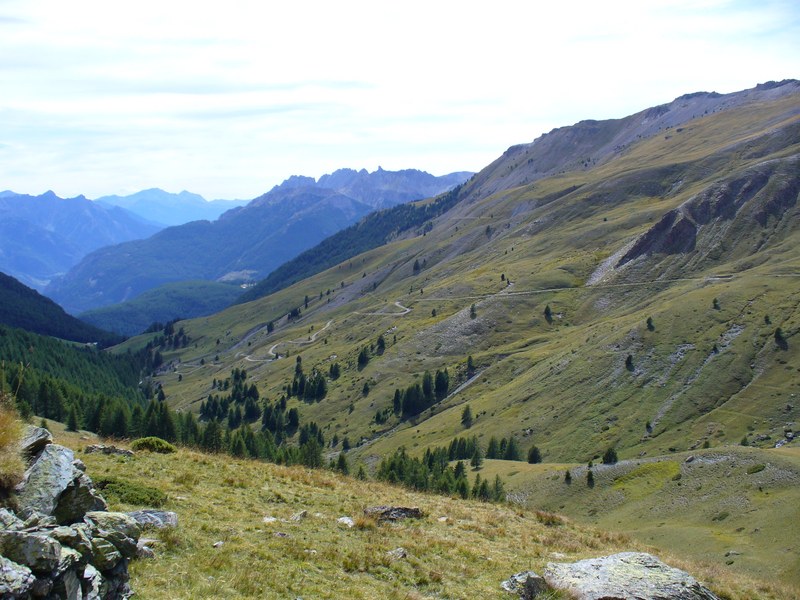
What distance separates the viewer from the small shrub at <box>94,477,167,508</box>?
866 inches

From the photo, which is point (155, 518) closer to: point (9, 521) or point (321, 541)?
point (321, 541)

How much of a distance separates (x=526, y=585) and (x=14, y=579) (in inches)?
603

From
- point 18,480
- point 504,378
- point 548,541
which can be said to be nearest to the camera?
point 18,480

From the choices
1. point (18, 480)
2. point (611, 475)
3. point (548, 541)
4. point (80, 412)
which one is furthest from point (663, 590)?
point (80, 412)

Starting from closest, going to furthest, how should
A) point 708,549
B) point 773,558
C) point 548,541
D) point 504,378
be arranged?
1. point 548,541
2. point 773,558
3. point 708,549
4. point 504,378

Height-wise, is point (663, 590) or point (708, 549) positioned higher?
point (663, 590)

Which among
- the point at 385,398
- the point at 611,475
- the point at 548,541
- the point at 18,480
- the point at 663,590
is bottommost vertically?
the point at 385,398

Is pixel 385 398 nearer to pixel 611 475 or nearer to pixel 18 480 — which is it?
pixel 611 475

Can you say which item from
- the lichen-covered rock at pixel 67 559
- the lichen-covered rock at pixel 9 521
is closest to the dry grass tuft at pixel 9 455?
the lichen-covered rock at pixel 9 521

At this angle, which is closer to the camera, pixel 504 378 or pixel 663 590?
pixel 663 590

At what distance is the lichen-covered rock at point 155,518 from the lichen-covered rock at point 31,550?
7.16 m

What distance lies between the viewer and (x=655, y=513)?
65.8 m

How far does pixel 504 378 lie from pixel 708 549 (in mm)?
124498

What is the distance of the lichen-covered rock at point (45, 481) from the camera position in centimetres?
1398
